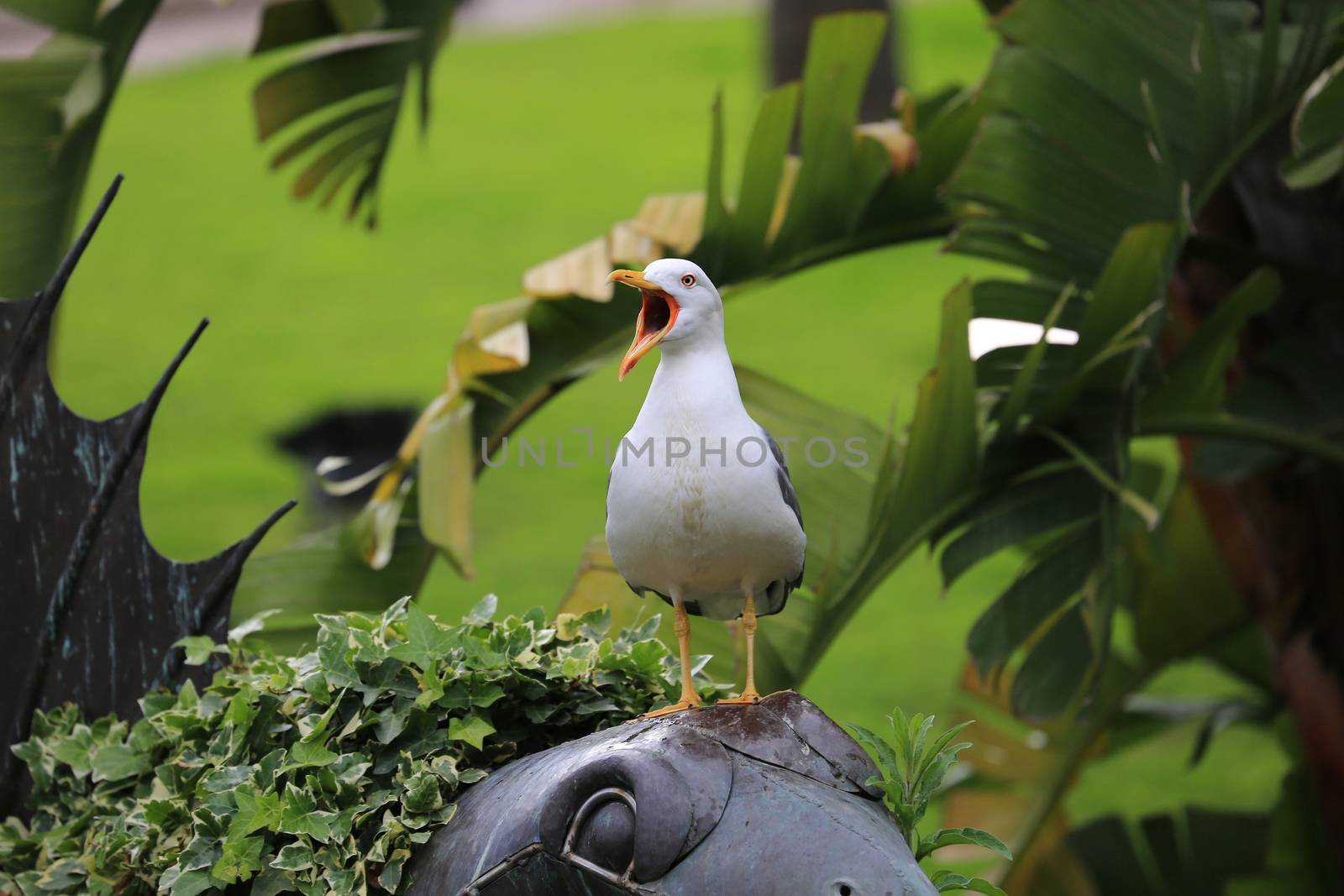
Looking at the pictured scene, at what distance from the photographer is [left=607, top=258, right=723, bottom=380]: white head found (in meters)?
1.94

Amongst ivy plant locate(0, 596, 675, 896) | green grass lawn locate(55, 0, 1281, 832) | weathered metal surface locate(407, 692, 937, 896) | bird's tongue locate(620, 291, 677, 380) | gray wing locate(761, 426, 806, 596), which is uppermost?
bird's tongue locate(620, 291, 677, 380)

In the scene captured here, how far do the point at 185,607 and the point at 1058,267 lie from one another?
2.08m

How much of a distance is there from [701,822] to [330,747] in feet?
2.16

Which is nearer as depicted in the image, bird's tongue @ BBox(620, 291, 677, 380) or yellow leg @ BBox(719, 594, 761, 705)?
bird's tongue @ BBox(620, 291, 677, 380)

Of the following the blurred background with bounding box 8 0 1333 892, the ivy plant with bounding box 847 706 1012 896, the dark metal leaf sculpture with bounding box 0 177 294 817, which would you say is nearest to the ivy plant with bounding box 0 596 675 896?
the dark metal leaf sculpture with bounding box 0 177 294 817

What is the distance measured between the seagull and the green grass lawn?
403 cm

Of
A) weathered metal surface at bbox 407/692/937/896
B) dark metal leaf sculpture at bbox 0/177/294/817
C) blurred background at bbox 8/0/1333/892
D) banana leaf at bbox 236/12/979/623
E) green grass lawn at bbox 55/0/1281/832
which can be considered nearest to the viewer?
weathered metal surface at bbox 407/692/937/896

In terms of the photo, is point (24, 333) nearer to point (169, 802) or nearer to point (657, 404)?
point (169, 802)

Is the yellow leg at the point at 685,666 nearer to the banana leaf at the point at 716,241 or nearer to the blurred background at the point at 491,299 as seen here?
the blurred background at the point at 491,299

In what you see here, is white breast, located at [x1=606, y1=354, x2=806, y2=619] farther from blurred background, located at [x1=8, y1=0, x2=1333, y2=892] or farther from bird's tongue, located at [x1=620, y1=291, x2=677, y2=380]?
blurred background, located at [x1=8, y1=0, x2=1333, y2=892]

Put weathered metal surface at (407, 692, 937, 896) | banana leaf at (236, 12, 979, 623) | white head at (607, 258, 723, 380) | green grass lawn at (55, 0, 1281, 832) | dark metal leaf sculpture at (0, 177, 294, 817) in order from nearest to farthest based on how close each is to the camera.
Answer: weathered metal surface at (407, 692, 937, 896), white head at (607, 258, 723, 380), dark metal leaf sculpture at (0, 177, 294, 817), banana leaf at (236, 12, 979, 623), green grass lawn at (55, 0, 1281, 832)

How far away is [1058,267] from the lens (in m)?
3.43

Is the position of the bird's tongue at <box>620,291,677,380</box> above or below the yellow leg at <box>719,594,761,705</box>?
above

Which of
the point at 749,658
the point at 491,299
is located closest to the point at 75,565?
the point at 749,658
